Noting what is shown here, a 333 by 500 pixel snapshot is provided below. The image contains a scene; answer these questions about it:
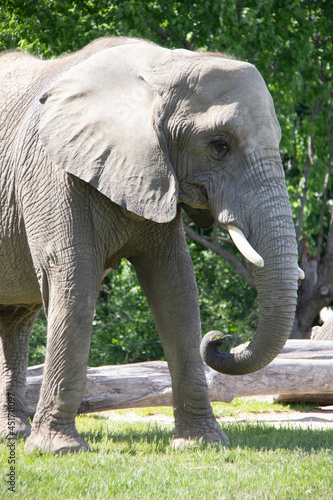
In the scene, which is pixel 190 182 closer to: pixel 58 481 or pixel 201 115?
pixel 201 115

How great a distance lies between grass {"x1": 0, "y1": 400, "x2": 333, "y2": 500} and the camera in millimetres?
3889

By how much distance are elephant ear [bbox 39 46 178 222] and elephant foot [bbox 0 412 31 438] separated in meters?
2.56

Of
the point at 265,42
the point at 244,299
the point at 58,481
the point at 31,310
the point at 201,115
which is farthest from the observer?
the point at 244,299

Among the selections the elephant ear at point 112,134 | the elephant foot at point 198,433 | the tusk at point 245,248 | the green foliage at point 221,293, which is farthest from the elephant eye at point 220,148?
the green foliage at point 221,293

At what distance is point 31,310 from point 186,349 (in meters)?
1.70

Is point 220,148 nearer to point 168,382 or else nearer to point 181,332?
point 181,332

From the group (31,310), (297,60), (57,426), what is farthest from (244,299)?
(57,426)

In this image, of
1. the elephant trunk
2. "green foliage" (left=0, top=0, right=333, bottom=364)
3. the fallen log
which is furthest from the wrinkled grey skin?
"green foliage" (left=0, top=0, right=333, bottom=364)

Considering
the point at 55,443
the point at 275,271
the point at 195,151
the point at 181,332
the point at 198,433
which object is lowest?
the point at 198,433

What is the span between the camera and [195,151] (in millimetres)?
4621

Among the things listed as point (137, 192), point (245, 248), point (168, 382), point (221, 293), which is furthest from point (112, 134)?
point (221, 293)

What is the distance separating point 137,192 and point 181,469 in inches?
74.6

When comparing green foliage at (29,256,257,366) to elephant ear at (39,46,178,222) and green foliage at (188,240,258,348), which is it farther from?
elephant ear at (39,46,178,222)

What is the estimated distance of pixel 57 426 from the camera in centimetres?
486
